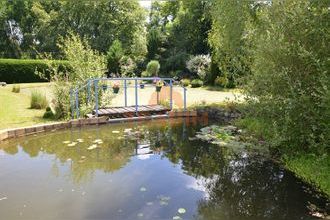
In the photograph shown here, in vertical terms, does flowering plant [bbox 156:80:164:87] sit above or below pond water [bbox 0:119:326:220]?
above

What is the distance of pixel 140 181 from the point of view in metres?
6.46

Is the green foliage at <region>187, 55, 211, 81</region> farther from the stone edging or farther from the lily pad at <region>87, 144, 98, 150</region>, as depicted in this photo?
the lily pad at <region>87, 144, 98, 150</region>

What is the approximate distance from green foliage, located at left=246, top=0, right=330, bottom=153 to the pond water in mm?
950

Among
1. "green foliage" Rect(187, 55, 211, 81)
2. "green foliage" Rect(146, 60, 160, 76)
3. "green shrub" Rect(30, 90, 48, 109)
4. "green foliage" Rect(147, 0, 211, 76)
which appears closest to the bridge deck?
"green shrub" Rect(30, 90, 48, 109)

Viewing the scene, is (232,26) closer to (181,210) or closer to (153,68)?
(181,210)

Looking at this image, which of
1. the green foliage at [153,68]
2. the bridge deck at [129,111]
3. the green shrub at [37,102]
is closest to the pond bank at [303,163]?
the bridge deck at [129,111]

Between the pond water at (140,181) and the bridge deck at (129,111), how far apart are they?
7.27 feet

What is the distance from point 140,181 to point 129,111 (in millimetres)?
5909

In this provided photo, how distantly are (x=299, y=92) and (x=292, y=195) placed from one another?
186cm

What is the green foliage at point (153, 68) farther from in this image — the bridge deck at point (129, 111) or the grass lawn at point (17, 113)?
the bridge deck at point (129, 111)

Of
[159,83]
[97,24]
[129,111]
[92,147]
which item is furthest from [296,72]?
[97,24]

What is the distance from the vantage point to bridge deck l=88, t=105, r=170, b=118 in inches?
467

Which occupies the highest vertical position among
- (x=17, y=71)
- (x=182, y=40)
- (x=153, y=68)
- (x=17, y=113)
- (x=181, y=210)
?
(x=182, y=40)

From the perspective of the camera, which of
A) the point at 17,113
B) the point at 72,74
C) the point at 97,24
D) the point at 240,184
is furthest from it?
the point at 97,24
